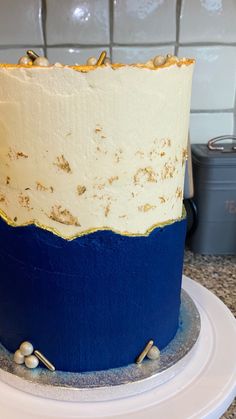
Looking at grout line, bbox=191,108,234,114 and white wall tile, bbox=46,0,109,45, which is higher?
white wall tile, bbox=46,0,109,45

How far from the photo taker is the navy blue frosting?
41 cm

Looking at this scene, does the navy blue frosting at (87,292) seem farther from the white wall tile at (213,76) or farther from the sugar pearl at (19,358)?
the white wall tile at (213,76)

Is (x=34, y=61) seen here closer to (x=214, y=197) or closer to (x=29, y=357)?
(x=29, y=357)

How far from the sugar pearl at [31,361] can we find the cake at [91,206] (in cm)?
1

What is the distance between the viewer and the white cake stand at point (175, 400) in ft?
1.30

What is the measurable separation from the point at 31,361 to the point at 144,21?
56 centimetres

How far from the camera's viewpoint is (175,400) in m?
0.41

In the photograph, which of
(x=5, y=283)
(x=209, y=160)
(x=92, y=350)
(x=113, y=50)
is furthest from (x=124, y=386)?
(x=113, y=50)

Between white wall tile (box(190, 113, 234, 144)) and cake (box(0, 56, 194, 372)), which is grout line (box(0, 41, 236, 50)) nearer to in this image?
white wall tile (box(190, 113, 234, 144))

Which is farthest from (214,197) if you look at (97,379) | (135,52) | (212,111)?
(97,379)

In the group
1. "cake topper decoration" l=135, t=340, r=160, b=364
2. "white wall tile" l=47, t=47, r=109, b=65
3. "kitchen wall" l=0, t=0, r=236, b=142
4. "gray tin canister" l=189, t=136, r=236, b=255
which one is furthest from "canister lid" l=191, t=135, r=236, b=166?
"cake topper decoration" l=135, t=340, r=160, b=364

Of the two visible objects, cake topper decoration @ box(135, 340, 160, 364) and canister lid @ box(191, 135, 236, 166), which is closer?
cake topper decoration @ box(135, 340, 160, 364)

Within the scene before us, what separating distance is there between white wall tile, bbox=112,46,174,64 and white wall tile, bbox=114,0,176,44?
0.01 m

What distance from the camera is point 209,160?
0.69 meters
